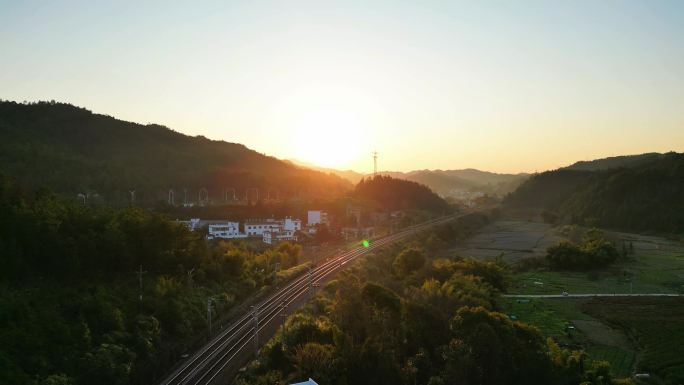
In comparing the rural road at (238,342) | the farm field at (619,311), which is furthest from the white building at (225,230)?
the farm field at (619,311)

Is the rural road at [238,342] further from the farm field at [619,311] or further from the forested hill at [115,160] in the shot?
the forested hill at [115,160]

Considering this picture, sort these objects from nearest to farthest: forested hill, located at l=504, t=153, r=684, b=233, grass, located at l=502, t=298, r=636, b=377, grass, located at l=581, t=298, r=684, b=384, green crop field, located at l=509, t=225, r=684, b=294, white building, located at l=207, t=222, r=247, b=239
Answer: grass, located at l=581, t=298, r=684, b=384
grass, located at l=502, t=298, r=636, b=377
green crop field, located at l=509, t=225, r=684, b=294
white building, located at l=207, t=222, r=247, b=239
forested hill, located at l=504, t=153, r=684, b=233

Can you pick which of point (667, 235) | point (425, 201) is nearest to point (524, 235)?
point (667, 235)

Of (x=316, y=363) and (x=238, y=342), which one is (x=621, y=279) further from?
(x=316, y=363)

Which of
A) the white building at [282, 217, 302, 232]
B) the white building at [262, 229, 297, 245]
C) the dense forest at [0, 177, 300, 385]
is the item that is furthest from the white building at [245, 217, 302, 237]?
the dense forest at [0, 177, 300, 385]

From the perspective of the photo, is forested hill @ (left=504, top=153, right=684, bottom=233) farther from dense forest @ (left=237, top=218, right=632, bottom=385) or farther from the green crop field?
dense forest @ (left=237, top=218, right=632, bottom=385)

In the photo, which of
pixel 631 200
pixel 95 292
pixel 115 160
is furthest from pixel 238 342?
pixel 631 200
